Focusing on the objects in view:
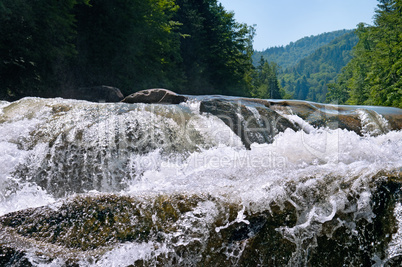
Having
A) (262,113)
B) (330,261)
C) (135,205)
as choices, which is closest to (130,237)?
(135,205)

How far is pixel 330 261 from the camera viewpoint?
198cm

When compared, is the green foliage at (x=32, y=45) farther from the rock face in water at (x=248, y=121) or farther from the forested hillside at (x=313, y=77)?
the forested hillside at (x=313, y=77)

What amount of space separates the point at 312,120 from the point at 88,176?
16.2ft

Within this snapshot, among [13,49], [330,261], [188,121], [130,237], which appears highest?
[13,49]

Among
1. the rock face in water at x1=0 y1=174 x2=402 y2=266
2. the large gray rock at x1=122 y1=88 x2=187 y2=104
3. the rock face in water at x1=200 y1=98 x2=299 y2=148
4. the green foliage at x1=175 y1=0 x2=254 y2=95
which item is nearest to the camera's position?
the rock face in water at x1=0 y1=174 x2=402 y2=266

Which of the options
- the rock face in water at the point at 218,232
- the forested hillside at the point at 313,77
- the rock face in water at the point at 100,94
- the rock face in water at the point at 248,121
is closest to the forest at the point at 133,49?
the rock face in water at the point at 100,94

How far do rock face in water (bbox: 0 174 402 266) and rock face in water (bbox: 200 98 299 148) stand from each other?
3422 millimetres

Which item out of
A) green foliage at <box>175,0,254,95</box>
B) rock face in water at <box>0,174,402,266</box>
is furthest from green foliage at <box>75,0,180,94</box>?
rock face in water at <box>0,174,402,266</box>

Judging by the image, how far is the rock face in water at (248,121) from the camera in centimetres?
564

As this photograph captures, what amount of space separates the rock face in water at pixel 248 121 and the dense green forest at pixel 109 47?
7.19 meters

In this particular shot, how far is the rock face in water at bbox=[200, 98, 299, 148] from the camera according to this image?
18.5ft

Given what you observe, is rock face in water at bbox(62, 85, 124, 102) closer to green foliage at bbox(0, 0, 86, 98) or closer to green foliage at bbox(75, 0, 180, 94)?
green foliage at bbox(0, 0, 86, 98)

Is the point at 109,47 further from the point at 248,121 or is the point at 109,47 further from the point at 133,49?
the point at 248,121

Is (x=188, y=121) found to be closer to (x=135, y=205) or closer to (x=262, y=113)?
(x=262, y=113)
